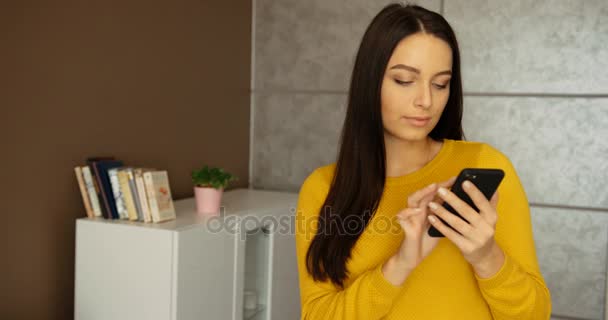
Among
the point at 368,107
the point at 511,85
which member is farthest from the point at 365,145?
the point at 511,85

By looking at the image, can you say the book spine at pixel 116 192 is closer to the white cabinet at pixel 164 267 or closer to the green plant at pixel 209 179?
the white cabinet at pixel 164 267

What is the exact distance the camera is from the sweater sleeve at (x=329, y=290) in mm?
1171

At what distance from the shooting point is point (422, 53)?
117 cm

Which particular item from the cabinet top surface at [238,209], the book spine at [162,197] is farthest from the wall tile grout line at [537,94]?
the book spine at [162,197]

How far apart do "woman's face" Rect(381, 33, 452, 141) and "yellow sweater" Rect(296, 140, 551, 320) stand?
163 mm

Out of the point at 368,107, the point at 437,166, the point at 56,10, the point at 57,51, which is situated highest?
the point at 56,10

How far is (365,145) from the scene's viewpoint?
1.30 metres

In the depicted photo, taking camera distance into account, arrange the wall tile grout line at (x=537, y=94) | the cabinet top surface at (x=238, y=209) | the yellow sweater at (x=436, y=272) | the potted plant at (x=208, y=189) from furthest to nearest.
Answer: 1. the wall tile grout line at (x=537, y=94)
2. the potted plant at (x=208, y=189)
3. the cabinet top surface at (x=238, y=209)
4. the yellow sweater at (x=436, y=272)

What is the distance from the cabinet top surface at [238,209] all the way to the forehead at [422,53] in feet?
3.83

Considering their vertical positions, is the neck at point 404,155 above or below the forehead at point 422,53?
below

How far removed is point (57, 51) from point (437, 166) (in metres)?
1.45

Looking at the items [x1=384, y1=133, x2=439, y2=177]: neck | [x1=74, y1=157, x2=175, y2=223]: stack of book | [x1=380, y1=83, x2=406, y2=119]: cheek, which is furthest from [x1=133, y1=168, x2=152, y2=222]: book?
[x1=380, y1=83, x2=406, y2=119]: cheek

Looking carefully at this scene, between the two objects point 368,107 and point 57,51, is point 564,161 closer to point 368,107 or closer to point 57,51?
point 368,107

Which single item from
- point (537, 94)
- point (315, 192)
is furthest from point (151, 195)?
point (537, 94)
